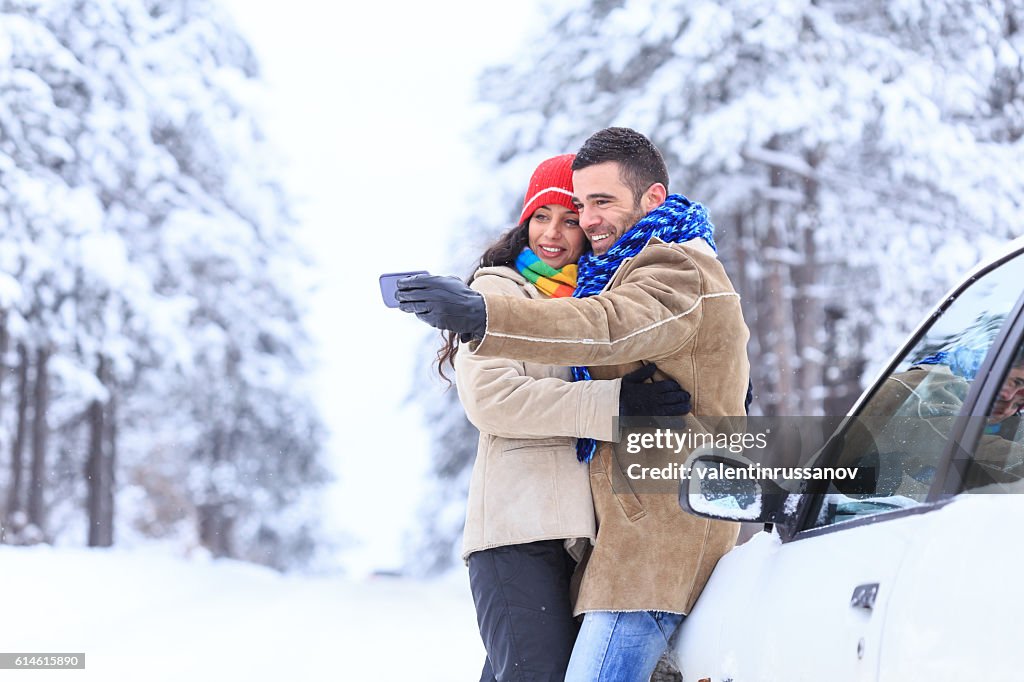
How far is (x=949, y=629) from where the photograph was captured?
1565 millimetres

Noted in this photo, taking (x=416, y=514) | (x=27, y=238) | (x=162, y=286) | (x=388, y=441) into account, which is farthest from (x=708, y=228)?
(x=388, y=441)

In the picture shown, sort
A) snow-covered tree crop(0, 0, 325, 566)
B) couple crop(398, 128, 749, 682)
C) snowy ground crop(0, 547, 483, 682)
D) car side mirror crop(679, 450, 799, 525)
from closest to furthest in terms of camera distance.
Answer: car side mirror crop(679, 450, 799, 525) → couple crop(398, 128, 749, 682) → snowy ground crop(0, 547, 483, 682) → snow-covered tree crop(0, 0, 325, 566)

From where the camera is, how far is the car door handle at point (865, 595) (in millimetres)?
1808

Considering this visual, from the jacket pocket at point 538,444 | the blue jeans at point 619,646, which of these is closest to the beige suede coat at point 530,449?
the jacket pocket at point 538,444

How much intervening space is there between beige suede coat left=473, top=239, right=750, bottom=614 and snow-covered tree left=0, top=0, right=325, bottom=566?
15.1 meters

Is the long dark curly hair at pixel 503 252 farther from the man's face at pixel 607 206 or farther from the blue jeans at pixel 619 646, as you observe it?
the blue jeans at pixel 619 646

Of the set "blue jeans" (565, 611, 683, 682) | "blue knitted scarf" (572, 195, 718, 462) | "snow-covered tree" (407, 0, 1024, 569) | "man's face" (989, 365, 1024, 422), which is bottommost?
"blue jeans" (565, 611, 683, 682)

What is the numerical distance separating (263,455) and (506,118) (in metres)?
12.9

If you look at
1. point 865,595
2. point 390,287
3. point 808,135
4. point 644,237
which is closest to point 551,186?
point 644,237

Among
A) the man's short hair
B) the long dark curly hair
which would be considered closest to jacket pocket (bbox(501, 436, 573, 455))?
the long dark curly hair

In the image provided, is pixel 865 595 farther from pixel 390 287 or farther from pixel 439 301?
pixel 390 287

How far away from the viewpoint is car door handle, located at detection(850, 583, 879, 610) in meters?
1.81

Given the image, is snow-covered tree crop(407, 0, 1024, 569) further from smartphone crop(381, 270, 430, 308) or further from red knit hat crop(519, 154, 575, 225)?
smartphone crop(381, 270, 430, 308)

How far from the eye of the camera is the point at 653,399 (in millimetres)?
2879
